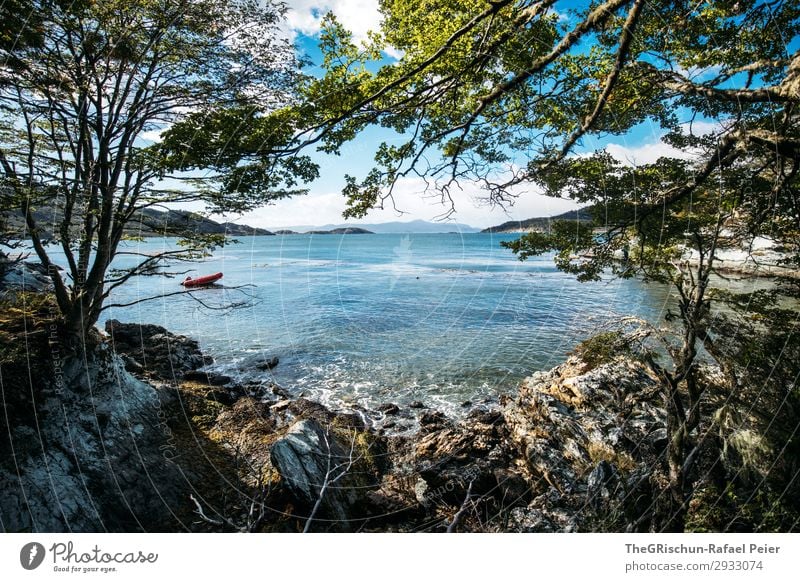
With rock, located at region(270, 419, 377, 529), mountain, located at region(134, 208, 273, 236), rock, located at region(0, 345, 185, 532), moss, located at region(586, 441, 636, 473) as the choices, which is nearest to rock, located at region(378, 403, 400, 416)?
rock, located at region(270, 419, 377, 529)

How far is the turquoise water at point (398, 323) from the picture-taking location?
8.41 m

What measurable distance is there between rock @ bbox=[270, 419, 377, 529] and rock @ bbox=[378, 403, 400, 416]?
128 inches

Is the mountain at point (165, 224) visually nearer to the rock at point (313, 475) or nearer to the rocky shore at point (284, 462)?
the rocky shore at point (284, 462)

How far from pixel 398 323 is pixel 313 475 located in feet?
30.2

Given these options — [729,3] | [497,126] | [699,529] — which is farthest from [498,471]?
[729,3]

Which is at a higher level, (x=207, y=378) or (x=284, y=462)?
(x=284, y=462)

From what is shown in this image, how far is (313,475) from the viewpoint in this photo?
3.90m

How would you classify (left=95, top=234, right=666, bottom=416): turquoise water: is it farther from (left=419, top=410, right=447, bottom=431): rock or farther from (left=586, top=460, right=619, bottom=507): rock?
(left=586, top=460, right=619, bottom=507): rock

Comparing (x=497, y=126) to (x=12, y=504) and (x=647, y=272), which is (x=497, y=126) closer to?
(x=647, y=272)

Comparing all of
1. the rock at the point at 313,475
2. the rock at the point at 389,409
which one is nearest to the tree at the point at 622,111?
the rock at the point at 313,475

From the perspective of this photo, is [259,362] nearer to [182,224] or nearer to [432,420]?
[432,420]

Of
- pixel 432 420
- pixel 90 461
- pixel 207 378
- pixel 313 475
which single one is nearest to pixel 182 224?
pixel 90 461

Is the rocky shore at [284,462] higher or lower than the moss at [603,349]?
lower
